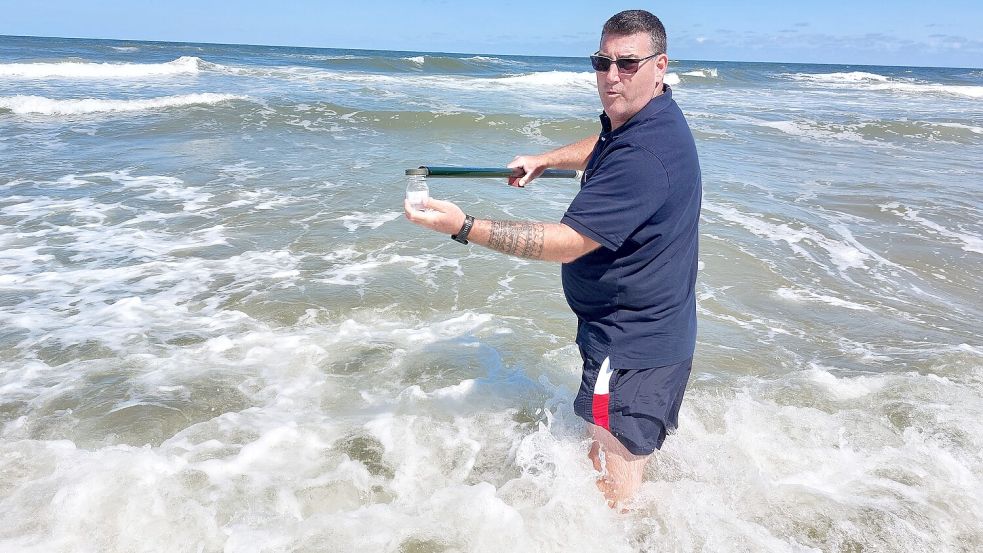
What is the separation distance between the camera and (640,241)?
7.91 ft

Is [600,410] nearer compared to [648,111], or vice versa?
[648,111]

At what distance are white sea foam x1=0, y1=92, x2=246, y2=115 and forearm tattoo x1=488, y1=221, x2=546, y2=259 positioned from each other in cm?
1750

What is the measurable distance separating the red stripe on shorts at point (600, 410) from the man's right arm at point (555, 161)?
1.22 metres

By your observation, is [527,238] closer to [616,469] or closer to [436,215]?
[436,215]

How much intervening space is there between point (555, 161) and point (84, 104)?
1781 centimetres

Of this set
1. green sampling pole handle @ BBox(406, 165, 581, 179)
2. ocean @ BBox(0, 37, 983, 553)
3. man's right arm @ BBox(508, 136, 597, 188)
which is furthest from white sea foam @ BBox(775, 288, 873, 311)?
man's right arm @ BBox(508, 136, 597, 188)

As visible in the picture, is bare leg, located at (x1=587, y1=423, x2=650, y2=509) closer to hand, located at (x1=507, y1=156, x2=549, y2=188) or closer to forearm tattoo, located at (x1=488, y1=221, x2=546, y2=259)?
forearm tattoo, located at (x1=488, y1=221, x2=546, y2=259)

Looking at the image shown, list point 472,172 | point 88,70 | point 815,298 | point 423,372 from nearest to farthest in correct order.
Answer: point 472,172 < point 423,372 < point 815,298 < point 88,70

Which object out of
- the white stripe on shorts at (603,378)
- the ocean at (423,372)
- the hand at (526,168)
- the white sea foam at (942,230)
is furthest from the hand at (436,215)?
the white sea foam at (942,230)

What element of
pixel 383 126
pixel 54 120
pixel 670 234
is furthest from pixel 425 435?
pixel 54 120

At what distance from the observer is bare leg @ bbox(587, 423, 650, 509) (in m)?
2.83

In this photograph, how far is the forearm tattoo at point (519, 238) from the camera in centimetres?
229

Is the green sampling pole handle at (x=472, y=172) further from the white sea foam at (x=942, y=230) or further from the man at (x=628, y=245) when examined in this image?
the white sea foam at (x=942, y=230)

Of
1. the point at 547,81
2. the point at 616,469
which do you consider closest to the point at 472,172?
the point at 616,469
